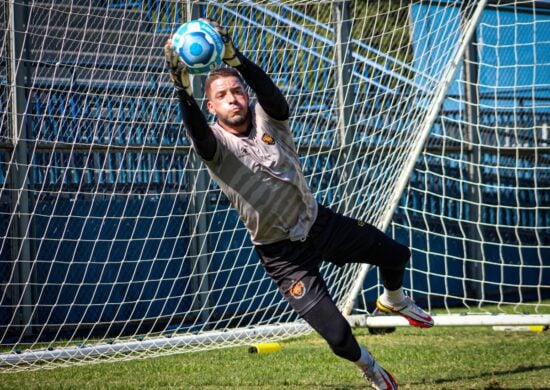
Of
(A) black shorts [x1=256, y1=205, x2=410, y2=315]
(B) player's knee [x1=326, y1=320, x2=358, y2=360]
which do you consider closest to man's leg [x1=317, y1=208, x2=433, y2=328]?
(A) black shorts [x1=256, y1=205, x2=410, y2=315]

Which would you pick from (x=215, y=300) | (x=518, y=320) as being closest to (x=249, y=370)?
(x=518, y=320)

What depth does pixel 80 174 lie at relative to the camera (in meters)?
8.70

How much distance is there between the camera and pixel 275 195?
4.89 meters

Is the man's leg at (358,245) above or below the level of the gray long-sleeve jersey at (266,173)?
below

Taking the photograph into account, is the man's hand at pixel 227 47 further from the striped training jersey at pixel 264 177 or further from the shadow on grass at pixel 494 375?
the shadow on grass at pixel 494 375

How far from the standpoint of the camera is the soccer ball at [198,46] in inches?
164

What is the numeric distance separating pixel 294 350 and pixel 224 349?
30.1 inches

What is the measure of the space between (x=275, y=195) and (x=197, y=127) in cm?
71

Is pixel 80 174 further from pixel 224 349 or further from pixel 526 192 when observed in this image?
pixel 526 192

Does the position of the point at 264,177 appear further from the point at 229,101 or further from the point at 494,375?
the point at 494,375

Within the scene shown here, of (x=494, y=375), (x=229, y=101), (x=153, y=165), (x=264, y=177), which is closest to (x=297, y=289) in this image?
(x=264, y=177)

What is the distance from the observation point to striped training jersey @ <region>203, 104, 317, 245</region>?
15.8 ft

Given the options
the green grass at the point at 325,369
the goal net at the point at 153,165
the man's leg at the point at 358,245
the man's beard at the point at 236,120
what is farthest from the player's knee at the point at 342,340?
the goal net at the point at 153,165

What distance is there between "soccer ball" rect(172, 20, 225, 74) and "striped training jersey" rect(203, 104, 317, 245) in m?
0.64
